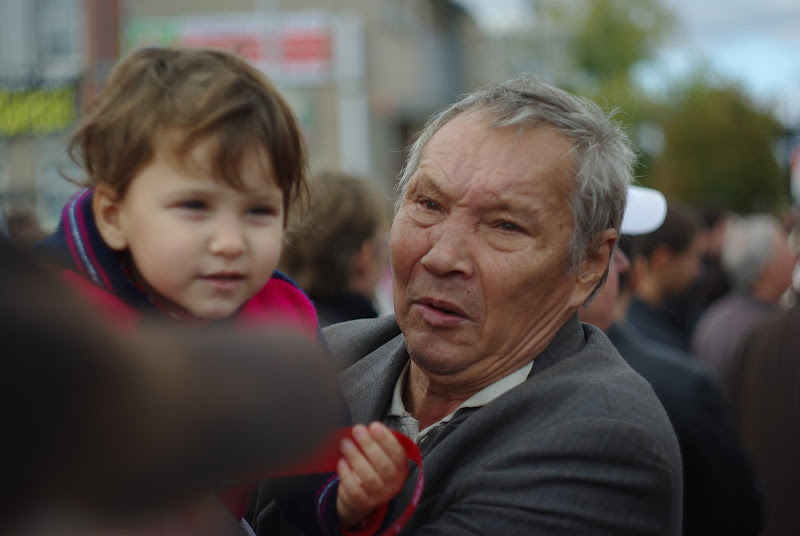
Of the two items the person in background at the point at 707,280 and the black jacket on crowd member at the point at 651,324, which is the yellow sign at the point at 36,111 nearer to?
the person in background at the point at 707,280

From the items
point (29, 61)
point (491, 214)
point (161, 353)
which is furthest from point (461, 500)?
point (29, 61)

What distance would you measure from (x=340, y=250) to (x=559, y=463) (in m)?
2.75

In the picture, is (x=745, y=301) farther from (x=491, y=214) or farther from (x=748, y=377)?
(x=491, y=214)

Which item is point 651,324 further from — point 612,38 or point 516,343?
point 612,38

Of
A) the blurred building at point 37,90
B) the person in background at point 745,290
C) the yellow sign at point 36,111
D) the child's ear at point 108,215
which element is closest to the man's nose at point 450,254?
the child's ear at point 108,215

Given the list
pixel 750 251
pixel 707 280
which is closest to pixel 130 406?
pixel 750 251

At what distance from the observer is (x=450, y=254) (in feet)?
7.19

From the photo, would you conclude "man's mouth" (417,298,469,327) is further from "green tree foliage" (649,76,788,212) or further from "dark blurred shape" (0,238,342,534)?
"green tree foliage" (649,76,788,212)

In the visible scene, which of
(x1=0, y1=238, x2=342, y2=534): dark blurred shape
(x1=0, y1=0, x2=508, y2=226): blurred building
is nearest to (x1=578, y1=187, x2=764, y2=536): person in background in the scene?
(x1=0, y1=238, x2=342, y2=534): dark blurred shape

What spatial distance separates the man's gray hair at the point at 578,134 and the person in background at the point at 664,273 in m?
3.64

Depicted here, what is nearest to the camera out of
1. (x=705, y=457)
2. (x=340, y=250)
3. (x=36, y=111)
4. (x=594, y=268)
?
(x=594, y=268)

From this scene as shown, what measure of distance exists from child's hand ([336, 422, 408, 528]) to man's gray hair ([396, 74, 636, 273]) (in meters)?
0.81

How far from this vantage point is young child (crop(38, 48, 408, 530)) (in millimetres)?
1756

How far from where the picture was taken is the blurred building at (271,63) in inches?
779
